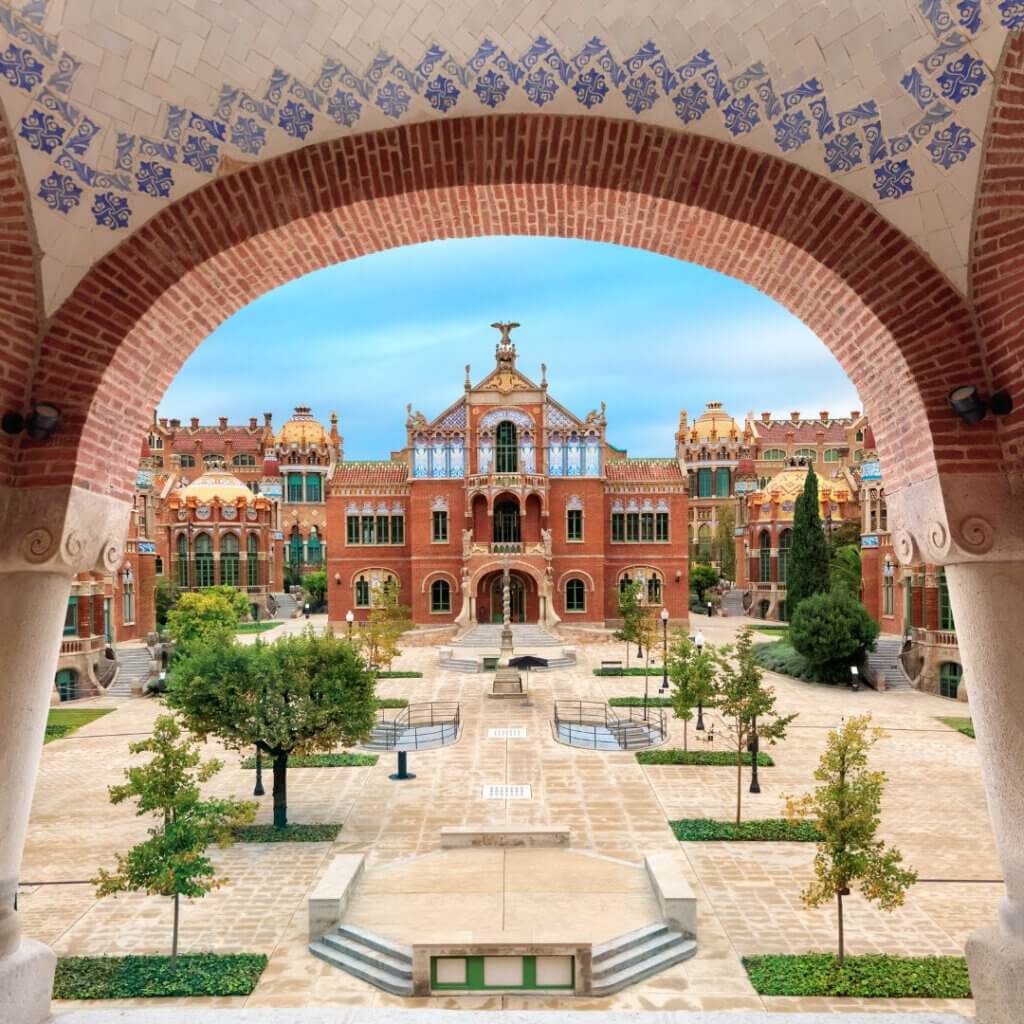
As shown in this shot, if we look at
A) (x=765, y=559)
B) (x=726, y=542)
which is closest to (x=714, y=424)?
(x=726, y=542)

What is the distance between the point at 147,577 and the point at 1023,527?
41.7 metres

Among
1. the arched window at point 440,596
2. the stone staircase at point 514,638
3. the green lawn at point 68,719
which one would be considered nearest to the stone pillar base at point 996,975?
the green lawn at point 68,719

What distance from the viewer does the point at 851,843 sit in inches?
393

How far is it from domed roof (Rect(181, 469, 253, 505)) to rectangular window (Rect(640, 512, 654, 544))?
2766 centimetres

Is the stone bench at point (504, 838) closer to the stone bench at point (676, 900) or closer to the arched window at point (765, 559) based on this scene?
the stone bench at point (676, 900)

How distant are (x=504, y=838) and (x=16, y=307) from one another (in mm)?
11074

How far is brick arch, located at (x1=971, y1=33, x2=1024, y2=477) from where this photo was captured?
14.7 feet

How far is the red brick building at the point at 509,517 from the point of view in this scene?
4259 cm

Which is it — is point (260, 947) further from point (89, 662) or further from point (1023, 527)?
point (89, 662)

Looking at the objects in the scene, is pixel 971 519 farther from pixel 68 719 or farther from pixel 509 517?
pixel 509 517

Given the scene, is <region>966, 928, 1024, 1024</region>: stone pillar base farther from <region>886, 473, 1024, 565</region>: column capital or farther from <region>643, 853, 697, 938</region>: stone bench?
<region>643, 853, 697, 938</region>: stone bench

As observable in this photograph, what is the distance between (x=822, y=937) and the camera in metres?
10.7

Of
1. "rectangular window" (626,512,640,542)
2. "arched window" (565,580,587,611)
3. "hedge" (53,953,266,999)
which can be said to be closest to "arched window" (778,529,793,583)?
"rectangular window" (626,512,640,542)

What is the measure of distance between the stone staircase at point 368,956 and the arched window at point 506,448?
109ft
